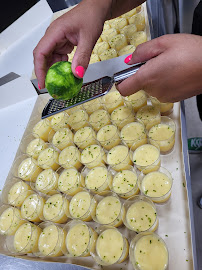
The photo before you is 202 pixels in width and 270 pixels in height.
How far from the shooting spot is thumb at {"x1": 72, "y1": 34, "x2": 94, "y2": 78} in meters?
1.31

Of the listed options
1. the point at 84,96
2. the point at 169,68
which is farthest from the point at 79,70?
the point at 169,68

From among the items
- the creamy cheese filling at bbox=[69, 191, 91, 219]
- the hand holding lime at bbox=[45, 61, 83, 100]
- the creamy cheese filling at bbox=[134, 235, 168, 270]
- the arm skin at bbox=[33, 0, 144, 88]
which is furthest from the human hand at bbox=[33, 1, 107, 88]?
the creamy cheese filling at bbox=[134, 235, 168, 270]

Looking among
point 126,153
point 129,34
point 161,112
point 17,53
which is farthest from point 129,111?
point 17,53

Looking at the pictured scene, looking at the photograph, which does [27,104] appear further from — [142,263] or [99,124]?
[142,263]

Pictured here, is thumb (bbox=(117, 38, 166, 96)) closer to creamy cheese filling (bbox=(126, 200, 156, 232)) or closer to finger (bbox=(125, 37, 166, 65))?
finger (bbox=(125, 37, 166, 65))

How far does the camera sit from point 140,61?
4.68ft

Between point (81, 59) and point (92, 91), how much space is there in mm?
249

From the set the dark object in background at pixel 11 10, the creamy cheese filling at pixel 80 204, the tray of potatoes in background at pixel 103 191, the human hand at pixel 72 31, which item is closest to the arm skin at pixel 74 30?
the human hand at pixel 72 31

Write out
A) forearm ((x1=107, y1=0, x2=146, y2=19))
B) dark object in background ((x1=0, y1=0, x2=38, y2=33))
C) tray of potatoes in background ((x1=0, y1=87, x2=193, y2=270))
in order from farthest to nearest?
dark object in background ((x1=0, y1=0, x2=38, y2=33)) < forearm ((x1=107, y1=0, x2=146, y2=19)) < tray of potatoes in background ((x1=0, y1=87, x2=193, y2=270))

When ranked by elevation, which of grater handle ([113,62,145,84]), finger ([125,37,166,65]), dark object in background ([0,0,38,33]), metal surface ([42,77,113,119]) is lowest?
metal surface ([42,77,113,119])

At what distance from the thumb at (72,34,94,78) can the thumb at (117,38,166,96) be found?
270 millimetres

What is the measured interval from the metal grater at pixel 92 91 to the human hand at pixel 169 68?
79mm

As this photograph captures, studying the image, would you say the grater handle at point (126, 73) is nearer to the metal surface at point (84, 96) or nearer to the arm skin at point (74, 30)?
the metal surface at point (84, 96)

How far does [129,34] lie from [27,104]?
1485mm
